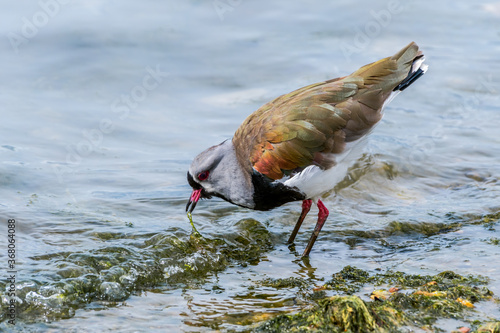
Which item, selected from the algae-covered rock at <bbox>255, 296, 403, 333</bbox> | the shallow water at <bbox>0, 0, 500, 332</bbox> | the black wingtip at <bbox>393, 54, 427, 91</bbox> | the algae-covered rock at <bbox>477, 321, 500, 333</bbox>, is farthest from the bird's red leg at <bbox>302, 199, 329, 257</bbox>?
the algae-covered rock at <bbox>477, 321, 500, 333</bbox>

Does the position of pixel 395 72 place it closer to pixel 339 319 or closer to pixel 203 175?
pixel 203 175

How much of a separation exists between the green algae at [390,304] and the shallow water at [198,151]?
0.60 feet

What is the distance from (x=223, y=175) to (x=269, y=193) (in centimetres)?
58

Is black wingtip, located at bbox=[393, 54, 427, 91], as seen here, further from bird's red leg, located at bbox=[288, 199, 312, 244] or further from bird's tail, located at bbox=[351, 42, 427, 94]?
bird's red leg, located at bbox=[288, 199, 312, 244]

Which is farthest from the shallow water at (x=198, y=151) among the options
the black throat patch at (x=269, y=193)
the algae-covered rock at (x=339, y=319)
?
the black throat patch at (x=269, y=193)

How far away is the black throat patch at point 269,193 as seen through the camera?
24.3 feet

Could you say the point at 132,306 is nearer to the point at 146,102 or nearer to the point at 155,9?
the point at 146,102

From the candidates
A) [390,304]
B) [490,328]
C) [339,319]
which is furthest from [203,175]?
[490,328]

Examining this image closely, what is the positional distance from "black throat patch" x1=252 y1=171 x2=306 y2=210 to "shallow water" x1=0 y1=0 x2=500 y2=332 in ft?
1.78

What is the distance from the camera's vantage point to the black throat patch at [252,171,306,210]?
740cm

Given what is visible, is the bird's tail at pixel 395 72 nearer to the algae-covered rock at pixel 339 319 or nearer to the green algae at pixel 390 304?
the green algae at pixel 390 304

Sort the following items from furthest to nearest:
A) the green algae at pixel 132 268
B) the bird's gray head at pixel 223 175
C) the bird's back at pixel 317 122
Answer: the bird's gray head at pixel 223 175 < the bird's back at pixel 317 122 < the green algae at pixel 132 268

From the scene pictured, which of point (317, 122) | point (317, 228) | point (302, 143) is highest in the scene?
point (317, 122)

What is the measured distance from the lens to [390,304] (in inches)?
209
